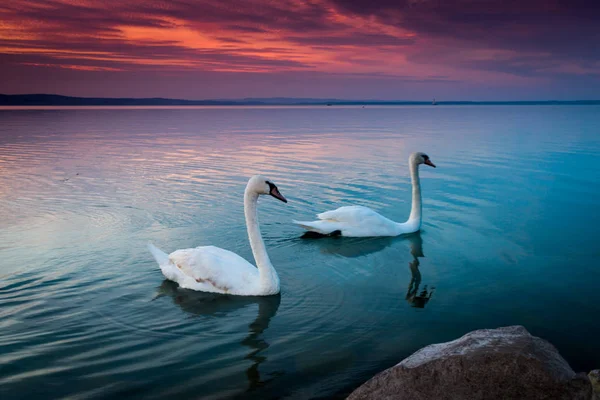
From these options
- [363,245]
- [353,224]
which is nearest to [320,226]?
[353,224]

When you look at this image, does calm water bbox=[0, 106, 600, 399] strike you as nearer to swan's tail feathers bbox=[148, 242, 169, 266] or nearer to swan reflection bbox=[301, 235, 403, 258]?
swan reflection bbox=[301, 235, 403, 258]

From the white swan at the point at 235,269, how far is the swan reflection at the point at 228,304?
0.08m

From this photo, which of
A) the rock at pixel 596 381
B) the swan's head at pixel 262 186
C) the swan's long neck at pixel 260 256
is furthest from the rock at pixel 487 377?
the swan's head at pixel 262 186

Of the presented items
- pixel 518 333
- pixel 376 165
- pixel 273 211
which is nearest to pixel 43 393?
pixel 518 333

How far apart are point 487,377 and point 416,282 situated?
435cm

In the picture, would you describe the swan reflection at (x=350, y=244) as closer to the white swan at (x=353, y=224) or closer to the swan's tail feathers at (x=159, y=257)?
the white swan at (x=353, y=224)

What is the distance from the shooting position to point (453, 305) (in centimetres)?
689

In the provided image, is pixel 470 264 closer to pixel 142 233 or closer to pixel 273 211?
pixel 273 211

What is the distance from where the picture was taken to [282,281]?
307 inches

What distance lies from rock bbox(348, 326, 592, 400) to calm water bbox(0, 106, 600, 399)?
1.21 metres

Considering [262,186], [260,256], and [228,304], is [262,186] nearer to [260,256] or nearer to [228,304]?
[260,256]

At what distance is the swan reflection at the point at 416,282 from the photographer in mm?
7102

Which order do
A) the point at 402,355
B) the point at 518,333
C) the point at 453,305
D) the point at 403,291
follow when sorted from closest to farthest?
the point at 518,333
the point at 402,355
the point at 453,305
the point at 403,291

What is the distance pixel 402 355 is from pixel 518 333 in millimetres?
1575
